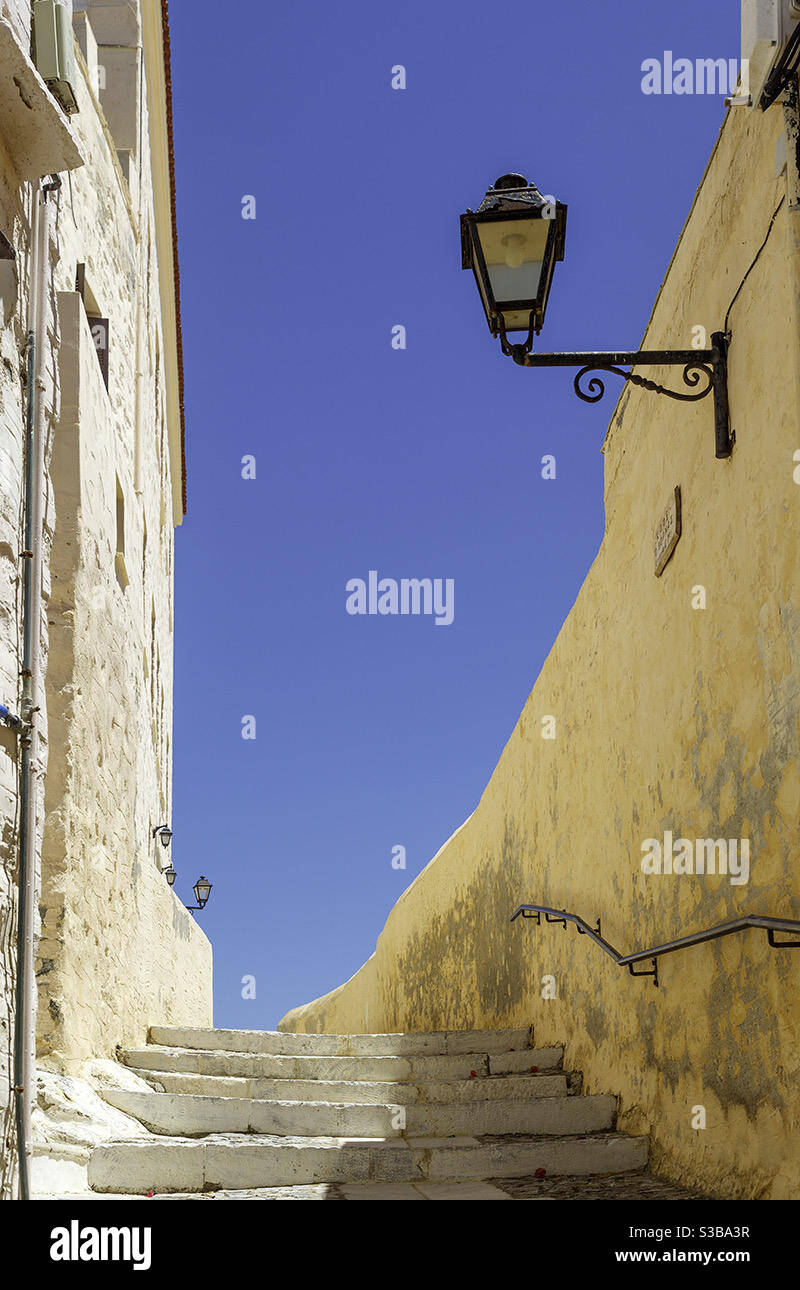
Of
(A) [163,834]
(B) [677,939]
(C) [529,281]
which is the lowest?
(B) [677,939]

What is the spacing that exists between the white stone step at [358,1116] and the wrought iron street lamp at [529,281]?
9.34 feet

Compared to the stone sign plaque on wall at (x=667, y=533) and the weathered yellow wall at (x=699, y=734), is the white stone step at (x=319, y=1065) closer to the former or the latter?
the weathered yellow wall at (x=699, y=734)

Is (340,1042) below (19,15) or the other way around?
below

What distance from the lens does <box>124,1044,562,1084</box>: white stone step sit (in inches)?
224

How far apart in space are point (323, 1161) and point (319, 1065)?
1.33m

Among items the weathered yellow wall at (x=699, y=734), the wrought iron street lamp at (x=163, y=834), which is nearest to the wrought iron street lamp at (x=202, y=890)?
the wrought iron street lamp at (x=163, y=834)

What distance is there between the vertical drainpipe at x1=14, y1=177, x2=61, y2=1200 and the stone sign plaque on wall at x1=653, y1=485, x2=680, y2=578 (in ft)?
7.43

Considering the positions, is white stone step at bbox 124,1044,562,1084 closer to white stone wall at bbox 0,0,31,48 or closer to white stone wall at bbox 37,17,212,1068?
white stone wall at bbox 37,17,212,1068

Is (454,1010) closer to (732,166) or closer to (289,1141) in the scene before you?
(289,1141)

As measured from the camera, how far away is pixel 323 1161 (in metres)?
4.39

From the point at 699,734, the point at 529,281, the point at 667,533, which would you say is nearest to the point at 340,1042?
the point at 699,734

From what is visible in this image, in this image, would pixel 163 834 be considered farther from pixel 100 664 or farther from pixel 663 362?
pixel 663 362

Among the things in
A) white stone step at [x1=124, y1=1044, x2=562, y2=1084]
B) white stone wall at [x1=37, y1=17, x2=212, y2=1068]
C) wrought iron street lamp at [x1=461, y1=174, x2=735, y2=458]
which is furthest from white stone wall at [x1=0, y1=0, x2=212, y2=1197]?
wrought iron street lamp at [x1=461, y1=174, x2=735, y2=458]

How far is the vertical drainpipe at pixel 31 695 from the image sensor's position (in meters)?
3.42
